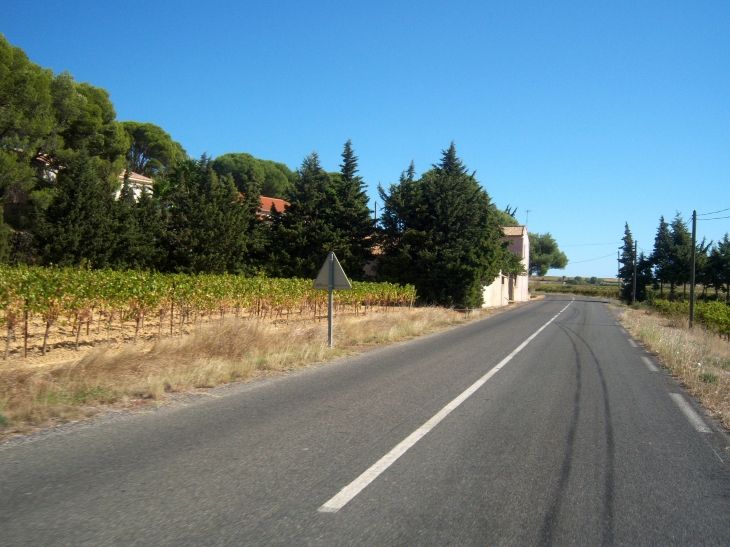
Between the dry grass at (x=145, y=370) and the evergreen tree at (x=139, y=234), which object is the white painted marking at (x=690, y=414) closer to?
the dry grass at (x=145, y=370)

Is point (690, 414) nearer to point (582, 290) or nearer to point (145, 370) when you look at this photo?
point (145, 370)

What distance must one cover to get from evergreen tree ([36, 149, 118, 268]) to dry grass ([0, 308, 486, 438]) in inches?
855

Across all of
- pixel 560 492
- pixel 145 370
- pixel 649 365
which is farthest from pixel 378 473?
pixel 649 365

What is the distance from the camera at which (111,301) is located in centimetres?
1416

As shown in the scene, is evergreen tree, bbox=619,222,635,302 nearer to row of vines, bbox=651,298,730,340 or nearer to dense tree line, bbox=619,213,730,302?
dense tree line, bbox=619,213,730,302

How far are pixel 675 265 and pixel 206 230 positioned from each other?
192 feet

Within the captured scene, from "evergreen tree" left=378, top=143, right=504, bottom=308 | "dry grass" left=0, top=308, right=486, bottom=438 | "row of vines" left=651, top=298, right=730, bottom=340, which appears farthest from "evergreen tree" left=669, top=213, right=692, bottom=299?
"dry grass" left=0, top=308, right=486, bottom=438

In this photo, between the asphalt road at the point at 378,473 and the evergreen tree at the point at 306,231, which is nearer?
the asphalt road at the point at 378,473

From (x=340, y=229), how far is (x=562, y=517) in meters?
40.0

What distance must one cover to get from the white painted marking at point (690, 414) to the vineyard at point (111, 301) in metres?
11.7

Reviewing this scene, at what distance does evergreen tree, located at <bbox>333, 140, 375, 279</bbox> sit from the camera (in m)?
43.5

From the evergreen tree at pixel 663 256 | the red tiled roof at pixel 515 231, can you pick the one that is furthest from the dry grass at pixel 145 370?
the evergreen tree at pixel 663 256

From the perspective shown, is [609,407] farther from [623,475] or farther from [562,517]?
[562,517]

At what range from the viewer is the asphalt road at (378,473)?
409 cm
